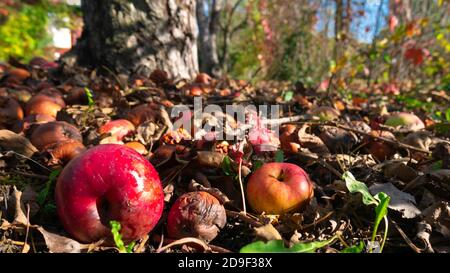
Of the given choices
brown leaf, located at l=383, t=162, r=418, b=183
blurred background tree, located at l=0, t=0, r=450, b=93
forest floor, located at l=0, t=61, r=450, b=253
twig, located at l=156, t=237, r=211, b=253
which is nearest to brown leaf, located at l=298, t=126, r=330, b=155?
forest floor, located at l=0, t=61, r=450, b=253

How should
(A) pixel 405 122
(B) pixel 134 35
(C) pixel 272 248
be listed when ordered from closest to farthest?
(C) pixel 272 248 < (A) pixel 405 122 < (B) pixel 134 35

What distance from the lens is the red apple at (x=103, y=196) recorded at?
3.96 ft

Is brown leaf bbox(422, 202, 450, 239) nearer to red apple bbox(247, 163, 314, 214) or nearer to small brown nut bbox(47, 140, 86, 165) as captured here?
red apple bbox(247, 163, 314, 214)

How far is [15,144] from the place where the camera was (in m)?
1.74

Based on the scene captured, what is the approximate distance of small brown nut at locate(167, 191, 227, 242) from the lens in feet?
4.31

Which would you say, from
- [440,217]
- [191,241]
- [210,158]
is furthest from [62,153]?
[440,217]

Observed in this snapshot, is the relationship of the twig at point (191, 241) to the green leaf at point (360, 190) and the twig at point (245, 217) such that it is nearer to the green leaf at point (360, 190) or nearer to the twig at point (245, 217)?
the twig at point (245, 217)

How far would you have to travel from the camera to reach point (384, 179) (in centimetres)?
170

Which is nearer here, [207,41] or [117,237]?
[117,237]

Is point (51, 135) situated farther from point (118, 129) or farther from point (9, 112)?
point (9, 112)

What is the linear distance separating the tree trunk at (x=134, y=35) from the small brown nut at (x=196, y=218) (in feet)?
8.32

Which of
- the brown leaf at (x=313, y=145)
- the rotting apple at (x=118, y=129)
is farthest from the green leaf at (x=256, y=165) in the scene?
the rotting apple at (x=118, y=129)

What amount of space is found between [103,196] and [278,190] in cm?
64

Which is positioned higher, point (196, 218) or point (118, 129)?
point (118, 129)
